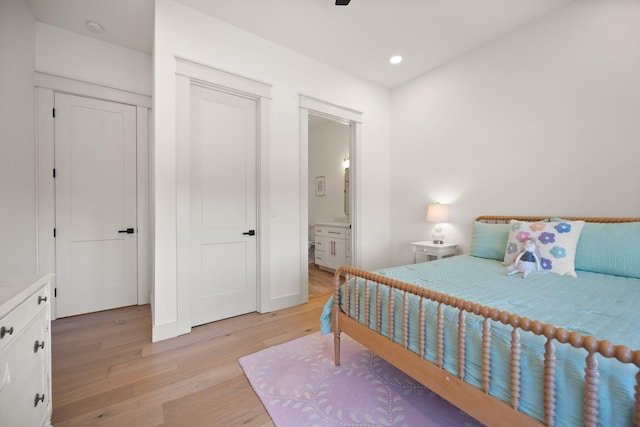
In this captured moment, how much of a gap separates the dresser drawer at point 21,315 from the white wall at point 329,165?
4165 mm

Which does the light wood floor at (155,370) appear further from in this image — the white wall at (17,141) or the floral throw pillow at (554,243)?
the floral throw pillow at (554,243)

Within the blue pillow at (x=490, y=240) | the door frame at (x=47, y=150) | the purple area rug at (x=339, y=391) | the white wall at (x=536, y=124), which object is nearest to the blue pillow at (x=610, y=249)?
the white wall at (x=536, y=124)

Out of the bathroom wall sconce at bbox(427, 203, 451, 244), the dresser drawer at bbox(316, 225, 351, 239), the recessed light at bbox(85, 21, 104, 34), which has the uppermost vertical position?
the recessed light at bbox(85, 21, 104, 34)

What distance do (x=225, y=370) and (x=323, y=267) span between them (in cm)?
302

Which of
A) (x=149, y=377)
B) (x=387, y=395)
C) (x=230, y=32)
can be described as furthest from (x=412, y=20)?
(x=149, y=377)

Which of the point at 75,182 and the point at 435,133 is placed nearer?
the point at 75,182

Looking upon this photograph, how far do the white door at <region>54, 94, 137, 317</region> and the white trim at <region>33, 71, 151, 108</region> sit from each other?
0.07m

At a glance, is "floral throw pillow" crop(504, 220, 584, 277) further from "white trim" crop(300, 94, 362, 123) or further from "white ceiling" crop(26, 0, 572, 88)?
"white trim" crop(300, 94, 362, 123)

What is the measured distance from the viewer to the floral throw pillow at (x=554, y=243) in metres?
1.95

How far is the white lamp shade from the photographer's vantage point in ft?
10.3

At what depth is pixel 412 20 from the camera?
2535 mm

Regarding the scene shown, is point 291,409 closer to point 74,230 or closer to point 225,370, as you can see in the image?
point 225,370

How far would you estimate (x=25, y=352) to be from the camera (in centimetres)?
103

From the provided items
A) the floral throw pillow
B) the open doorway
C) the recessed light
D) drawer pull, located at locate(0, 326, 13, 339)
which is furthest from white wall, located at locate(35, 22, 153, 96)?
the floral throw pillow
